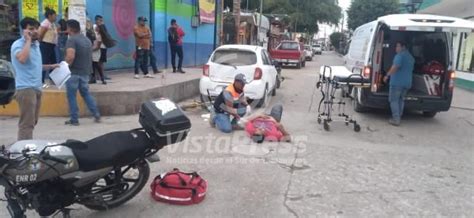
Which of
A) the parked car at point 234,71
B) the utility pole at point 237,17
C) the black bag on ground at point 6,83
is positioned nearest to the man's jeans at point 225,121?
the parked car at point 234,71

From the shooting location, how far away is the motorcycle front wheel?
395cm

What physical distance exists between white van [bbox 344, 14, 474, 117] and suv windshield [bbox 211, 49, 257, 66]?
8.24ft

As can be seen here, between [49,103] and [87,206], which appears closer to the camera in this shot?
[87,206]

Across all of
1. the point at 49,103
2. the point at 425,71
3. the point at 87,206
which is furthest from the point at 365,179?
the point at 49,103

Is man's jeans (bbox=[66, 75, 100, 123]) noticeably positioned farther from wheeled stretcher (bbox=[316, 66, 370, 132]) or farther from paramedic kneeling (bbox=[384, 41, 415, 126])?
paramedic kneeling (bbox=[384, 41, 415, 126])

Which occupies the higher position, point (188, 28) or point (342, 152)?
point (188, 28)

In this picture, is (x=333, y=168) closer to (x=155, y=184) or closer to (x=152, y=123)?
(x=155, y=184)

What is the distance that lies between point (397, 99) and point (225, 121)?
356 centimetres

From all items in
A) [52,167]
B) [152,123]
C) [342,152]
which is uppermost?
[152,123]

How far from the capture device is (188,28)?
18141 millimetres

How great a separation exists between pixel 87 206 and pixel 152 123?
980 mm

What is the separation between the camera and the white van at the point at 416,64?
9.03 m

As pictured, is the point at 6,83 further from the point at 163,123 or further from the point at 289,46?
the point at 289,46

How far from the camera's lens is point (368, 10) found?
147 ft
